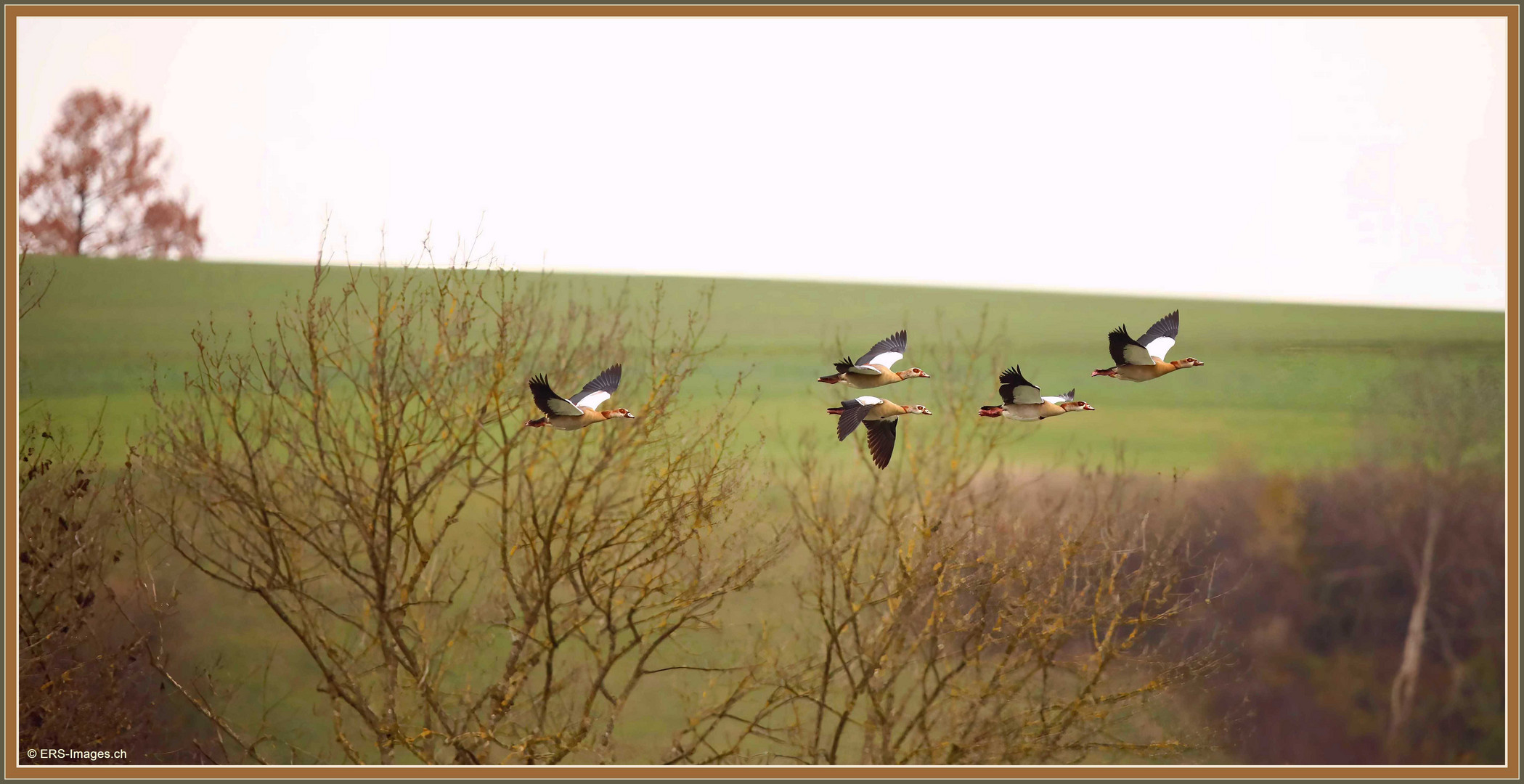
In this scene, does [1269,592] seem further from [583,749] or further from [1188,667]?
[583,749]

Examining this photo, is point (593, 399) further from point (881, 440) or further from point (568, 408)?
point (881, 440)

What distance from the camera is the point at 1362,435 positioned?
34.7 feet

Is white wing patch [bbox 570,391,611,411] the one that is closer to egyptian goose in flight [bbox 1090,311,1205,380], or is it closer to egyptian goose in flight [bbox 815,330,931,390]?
egyptian goose in flight [bbox 815,330,931,390]

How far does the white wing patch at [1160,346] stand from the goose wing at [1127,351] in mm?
404

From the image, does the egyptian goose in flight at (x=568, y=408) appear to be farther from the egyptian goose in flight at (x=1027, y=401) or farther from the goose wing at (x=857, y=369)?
the egyptian goose in flight at (x=1027, y=401)

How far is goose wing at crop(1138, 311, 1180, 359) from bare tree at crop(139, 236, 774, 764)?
3.73 metres

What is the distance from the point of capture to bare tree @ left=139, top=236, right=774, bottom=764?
9117mm

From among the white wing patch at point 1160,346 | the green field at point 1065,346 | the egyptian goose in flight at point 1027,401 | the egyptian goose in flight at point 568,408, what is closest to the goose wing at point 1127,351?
the egyptian goose in flight at point 1027,401

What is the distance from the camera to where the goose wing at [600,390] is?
262 inches

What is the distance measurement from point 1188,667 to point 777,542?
385 centimetres

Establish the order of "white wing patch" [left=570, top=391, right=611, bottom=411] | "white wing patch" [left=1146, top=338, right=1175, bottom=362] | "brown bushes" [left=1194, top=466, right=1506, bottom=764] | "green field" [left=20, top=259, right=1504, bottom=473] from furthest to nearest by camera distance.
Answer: "brown bushes" [left=1194, top=466, right=1506, bottom=764] < "green field" [left=20, top=259, right=1504, bottom=473] < "white wing patch" [left=570, top=391, right=611, bottom=411] < "white wing patch" [left=1146, top=338, right=1175, bottom=362]

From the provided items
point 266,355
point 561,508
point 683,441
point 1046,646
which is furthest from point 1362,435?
point 266,355

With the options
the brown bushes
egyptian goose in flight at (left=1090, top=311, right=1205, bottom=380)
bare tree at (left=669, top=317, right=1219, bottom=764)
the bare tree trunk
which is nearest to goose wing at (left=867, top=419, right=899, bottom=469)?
egyptian goose in flight at (left=1090, top=311, right=1205, bottom=380)

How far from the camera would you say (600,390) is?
6902mm
